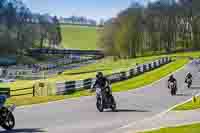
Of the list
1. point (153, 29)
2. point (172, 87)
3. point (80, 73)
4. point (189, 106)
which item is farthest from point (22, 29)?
point (189, 106)

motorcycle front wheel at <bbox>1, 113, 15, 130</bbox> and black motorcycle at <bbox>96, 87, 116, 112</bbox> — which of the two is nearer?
motorcycle front wheel at <bbox>1, 113, 15, 130</bbox>

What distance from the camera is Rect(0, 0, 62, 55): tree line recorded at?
13838 centimetres

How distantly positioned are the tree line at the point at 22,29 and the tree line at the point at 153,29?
23225 mm

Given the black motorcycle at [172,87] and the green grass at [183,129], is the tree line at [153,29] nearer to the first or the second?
the black motorcycle at [172,87]

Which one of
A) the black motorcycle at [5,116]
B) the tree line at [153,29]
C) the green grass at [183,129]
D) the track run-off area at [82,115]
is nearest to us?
the green grass at [183,129]

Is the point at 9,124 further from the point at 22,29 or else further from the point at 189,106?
the point at 22,29

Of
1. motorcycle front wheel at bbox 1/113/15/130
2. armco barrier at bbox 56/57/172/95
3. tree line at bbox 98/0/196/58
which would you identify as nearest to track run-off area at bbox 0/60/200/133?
motorcycle front wheel at bbox 1/113/15/130

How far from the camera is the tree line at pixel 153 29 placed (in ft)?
412

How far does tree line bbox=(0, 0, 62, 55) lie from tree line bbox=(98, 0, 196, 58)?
23.2m

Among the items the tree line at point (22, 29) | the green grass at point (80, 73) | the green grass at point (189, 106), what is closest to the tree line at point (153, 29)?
the green grass at point (80, 73)

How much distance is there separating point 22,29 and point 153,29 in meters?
44.5

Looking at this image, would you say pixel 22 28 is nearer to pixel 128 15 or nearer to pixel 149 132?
pixel 128 15

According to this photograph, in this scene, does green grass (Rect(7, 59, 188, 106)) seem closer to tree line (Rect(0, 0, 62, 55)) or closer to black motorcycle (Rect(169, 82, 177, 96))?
black motorcycle (Rect(169, 82, 177, 96))

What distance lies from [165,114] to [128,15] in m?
105
